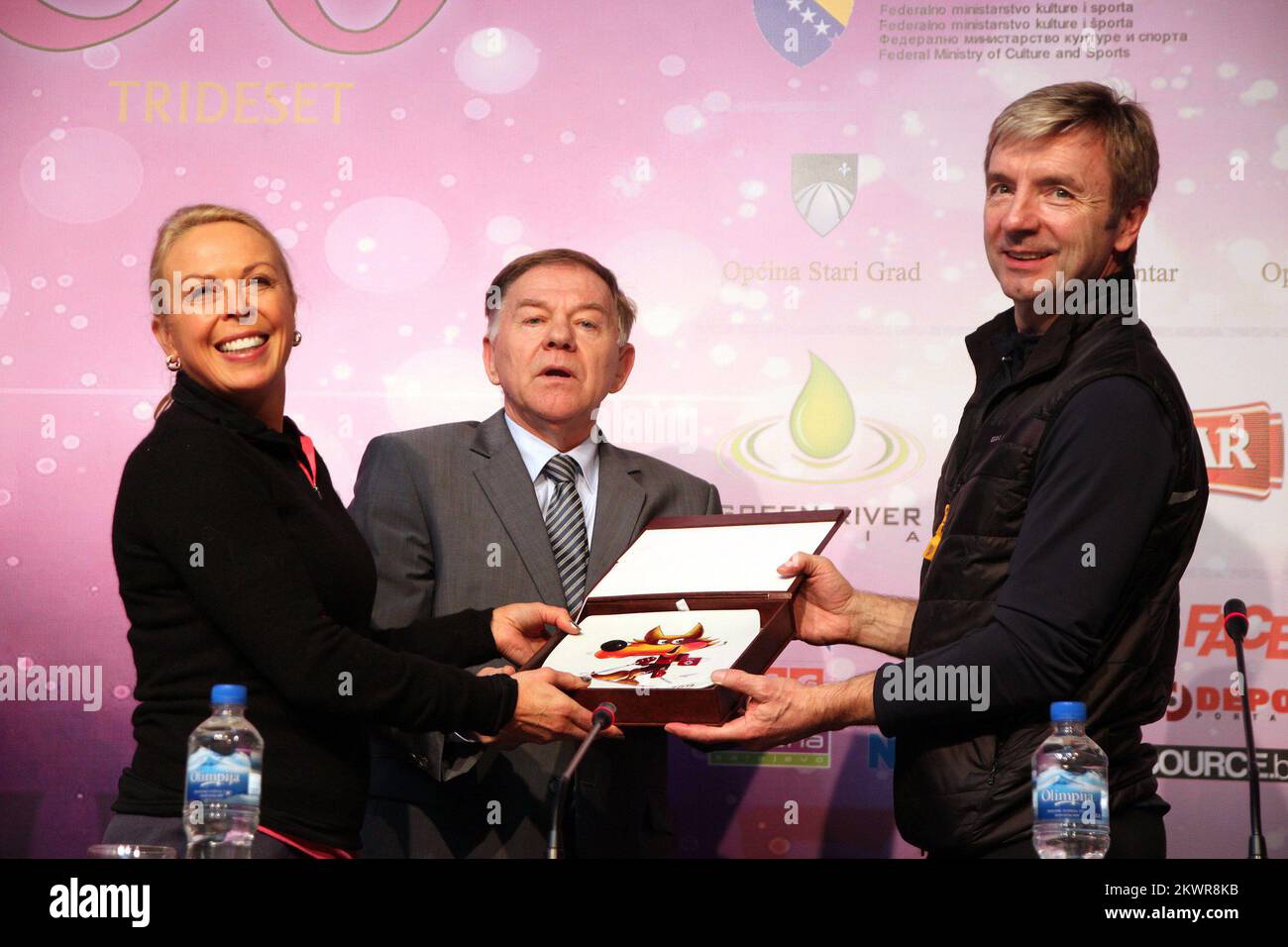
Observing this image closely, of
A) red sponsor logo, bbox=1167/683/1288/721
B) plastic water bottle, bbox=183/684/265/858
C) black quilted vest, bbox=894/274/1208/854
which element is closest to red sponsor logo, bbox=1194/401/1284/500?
red sponsor logo, bbox=1167/683/1288/721

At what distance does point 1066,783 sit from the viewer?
7.89 ft

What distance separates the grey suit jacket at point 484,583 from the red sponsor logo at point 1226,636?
162cm

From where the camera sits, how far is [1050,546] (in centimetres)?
270

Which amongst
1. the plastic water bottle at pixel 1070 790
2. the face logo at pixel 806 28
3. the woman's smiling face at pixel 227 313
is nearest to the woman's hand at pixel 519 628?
the woman's smiling face at pixel 227 313

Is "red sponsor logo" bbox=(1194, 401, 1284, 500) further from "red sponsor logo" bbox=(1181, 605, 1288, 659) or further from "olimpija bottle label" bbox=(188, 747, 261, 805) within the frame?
"olimpija bottle label" bbox=(188, 747, 261, 805)

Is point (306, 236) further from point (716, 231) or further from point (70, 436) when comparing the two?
point (716, 231)

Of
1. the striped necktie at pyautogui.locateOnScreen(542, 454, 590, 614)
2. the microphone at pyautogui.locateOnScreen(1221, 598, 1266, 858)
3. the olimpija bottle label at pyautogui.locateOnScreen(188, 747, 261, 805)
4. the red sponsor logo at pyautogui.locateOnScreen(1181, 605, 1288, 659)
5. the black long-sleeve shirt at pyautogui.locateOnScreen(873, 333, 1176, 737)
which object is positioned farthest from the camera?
the red sponsor logo at pyautogui.locateOnScreen(1181, 605, 1288, 659)

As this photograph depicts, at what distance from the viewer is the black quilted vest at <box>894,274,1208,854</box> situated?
2746 millimetres

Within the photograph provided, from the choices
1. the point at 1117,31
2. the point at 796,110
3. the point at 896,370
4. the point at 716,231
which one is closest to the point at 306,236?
the point at 716,231

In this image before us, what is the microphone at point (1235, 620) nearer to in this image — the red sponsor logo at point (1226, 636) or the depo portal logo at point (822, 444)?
the red sponsor logo at point (1226, 636)

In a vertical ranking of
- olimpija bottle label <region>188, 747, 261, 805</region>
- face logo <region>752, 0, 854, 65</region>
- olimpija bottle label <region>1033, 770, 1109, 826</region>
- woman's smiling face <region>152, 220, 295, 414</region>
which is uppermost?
face logo <region>752, 0, 854, 65</region>

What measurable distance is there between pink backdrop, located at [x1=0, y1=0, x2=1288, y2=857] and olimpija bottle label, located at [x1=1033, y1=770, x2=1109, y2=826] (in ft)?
6.14

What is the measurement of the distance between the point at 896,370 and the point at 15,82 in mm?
2967

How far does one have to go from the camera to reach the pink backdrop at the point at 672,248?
4.27 m
